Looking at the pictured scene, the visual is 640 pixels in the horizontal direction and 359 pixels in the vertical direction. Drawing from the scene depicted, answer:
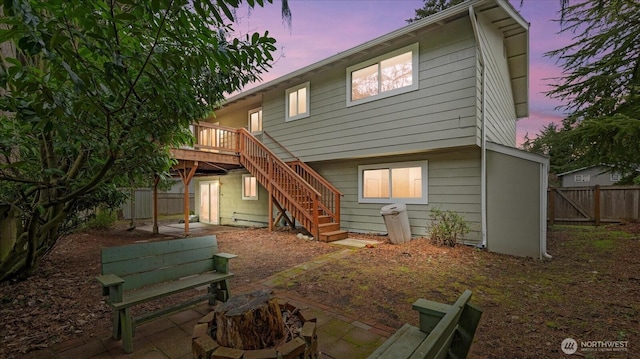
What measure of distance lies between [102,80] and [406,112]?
6307mm

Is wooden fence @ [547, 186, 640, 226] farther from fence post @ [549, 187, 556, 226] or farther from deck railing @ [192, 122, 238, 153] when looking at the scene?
deck railing @ [192, 122, 238, 153]

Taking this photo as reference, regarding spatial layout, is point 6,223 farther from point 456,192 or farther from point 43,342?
point 456,192

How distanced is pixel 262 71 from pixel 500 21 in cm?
702

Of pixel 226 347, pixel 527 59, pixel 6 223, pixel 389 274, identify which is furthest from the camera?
pixel 527 59

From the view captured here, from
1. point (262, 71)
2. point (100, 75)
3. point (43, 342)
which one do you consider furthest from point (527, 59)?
point (43, 342)

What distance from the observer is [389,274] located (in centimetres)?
454

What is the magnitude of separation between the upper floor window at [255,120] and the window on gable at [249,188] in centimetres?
194

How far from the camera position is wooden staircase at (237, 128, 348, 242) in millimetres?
7566

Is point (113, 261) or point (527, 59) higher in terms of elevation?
point (527, 59)

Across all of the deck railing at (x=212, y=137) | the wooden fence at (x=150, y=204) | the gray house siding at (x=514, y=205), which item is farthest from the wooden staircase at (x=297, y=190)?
the wooden fence at (x=150, y=204)

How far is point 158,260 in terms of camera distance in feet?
9.84

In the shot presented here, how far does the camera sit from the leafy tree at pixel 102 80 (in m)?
1.47

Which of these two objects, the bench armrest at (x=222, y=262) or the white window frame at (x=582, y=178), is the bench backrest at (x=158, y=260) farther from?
the white window frame at (x=582, y=178)

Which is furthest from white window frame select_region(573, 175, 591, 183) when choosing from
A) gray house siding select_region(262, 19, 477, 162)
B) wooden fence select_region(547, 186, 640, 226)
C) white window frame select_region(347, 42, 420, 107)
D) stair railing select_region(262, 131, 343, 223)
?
stair railing select_region(262, 131, 343, 223)
